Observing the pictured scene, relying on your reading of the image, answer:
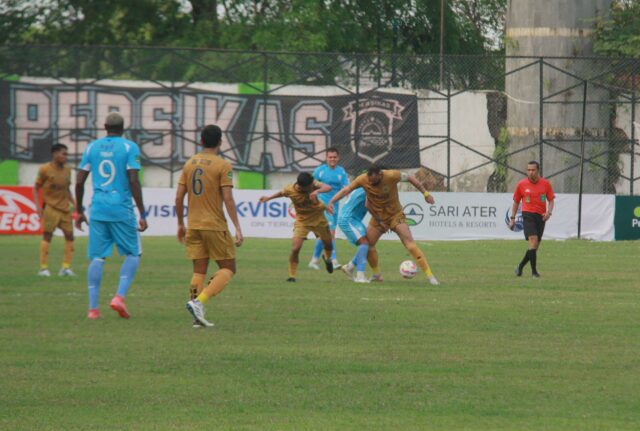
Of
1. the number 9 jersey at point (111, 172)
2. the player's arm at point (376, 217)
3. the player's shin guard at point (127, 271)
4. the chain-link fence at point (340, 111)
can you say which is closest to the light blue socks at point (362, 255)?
the player's arm at point (376, 217)

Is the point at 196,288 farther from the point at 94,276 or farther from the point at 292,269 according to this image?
the point at 292,269

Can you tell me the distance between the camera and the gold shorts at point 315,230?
19.6m

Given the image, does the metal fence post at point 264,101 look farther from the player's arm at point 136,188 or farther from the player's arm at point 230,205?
the player's arm at point 230,205

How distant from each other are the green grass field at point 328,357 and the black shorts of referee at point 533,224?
1.88 metres

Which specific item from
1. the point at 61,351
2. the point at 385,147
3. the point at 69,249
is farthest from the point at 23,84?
the point at 61,351

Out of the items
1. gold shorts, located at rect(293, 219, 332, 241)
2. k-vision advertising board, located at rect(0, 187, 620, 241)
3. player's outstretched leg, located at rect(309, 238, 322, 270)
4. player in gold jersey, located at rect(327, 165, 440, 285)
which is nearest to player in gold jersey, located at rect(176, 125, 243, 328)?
player in gold jersey, located at rect(327, 165, 440, 285)

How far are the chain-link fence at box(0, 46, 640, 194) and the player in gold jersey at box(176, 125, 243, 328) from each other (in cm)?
2114

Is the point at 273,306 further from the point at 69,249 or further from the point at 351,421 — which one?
the point at 351,421

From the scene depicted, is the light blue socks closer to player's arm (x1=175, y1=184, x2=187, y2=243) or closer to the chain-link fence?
player's arm (x1=175, y1=184, x2=187, y2=243)

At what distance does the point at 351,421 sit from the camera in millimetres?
7840

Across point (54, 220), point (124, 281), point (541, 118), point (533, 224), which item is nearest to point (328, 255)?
point (533, 224)

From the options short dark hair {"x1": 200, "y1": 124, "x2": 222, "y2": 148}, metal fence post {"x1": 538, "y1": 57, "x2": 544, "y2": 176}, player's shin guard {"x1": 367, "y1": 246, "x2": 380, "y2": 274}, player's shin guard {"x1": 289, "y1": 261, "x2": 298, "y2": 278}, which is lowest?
player's shin guard {"x1": 289, "y1": 261, "x2": 298, "y2": 278}

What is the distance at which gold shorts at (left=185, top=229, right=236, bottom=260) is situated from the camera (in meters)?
12.5

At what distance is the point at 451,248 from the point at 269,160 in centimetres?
750
